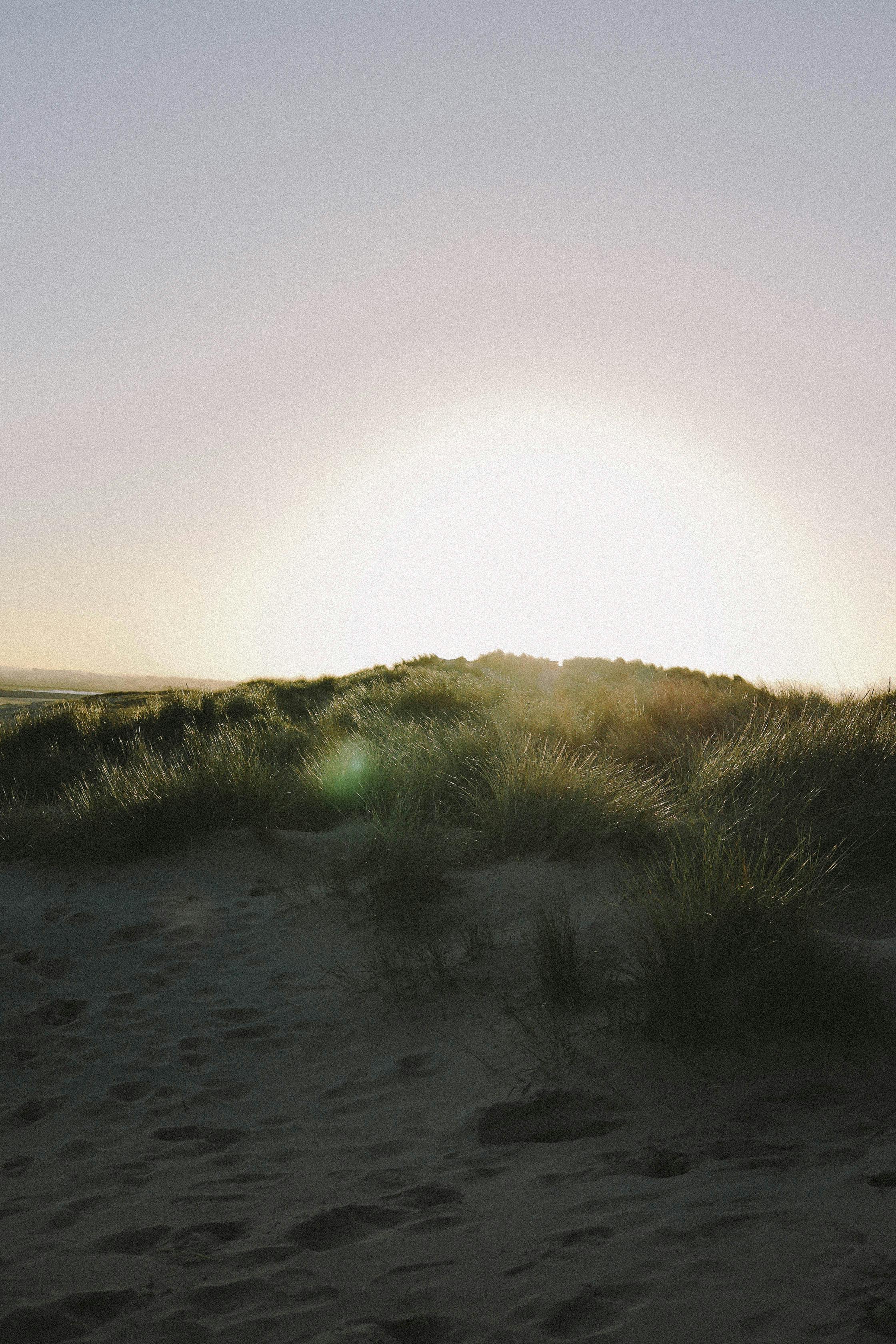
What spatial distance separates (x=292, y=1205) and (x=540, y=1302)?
3.14 ft

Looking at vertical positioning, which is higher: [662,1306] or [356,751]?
[356,751]

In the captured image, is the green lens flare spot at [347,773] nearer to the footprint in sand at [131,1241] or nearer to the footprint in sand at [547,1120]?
the footprint in sand at [547,1120]

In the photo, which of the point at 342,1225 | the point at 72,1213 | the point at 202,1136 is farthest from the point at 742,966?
the point at 72,1213

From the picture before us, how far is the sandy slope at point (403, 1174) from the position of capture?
2.23 m

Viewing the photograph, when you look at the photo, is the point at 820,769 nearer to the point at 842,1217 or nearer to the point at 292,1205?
the point at 842,1217

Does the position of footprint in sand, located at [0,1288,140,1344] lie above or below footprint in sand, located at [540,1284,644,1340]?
below

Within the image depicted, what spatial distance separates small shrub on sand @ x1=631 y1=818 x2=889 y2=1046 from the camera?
342 centimetres

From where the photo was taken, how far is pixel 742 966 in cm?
370

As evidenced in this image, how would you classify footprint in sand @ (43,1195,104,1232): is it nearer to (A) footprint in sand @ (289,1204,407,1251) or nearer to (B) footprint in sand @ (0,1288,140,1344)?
(B) footprint in sand @ (0,1288,140,1344)

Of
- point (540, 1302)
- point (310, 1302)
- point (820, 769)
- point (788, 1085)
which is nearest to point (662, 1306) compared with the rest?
point (540, 1302)

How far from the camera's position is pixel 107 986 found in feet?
15.5

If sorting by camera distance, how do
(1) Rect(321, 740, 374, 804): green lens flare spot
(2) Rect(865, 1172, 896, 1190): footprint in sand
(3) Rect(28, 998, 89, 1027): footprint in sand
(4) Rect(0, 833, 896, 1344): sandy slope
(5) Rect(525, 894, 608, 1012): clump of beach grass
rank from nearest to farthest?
(4) Rect(0, 833, 896, 1344): sandy slope
(2) Rect(865, 1172, 896, 1190): footprint in sand
(5) Rect(525, 894, 608, 1012): clump of beach grass
(3) Rect(28, 998, 89, 1027): footprint in sand
(1) Rect(321, 740, 374, 804): green lens flare spot

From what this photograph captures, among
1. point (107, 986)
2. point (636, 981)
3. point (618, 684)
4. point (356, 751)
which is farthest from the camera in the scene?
point (618, 684)

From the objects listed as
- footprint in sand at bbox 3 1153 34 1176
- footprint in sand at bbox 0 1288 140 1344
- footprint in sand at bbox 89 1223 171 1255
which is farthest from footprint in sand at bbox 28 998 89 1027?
A: footprint in sand at bbox 0 1288 140 1344
